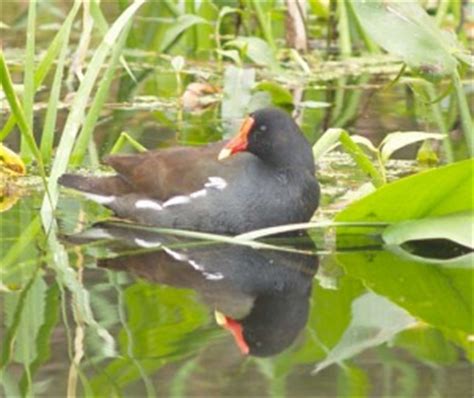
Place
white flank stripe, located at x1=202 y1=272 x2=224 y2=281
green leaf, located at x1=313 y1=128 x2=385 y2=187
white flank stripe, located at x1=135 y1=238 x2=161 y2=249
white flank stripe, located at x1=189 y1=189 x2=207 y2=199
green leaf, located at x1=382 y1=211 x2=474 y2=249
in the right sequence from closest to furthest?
white flank stripe, located at x1=202 y1=272 x2=224 y2=281 < green leaf, located at x1=382 y1=211 x2=474 y2=249 < white flank stripe, located at x1=135 y1=238 x2=161 y2=249 < green leaf, located at x1=313 y1=128 x2=385 y2=187 < white flank stripe, located at x1=189 y1=189 x2=207 y2=199

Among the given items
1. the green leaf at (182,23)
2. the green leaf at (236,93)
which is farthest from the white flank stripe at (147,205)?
the green leaf at (182,23)

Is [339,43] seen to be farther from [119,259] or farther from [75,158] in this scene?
[119,259]

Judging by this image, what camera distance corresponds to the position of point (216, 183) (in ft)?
18.9

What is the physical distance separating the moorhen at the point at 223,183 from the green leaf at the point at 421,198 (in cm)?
33

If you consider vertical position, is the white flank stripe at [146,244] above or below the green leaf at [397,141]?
below

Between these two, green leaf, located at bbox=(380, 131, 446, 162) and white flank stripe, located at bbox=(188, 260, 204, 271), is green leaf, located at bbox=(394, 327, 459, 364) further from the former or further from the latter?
green leaf, located at bbox=(380, 131, 446, 162)

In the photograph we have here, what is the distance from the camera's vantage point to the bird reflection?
4609 mm

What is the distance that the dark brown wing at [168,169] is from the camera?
5.85 m

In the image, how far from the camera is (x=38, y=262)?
5.26 metres

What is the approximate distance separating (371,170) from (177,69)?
7.87ft

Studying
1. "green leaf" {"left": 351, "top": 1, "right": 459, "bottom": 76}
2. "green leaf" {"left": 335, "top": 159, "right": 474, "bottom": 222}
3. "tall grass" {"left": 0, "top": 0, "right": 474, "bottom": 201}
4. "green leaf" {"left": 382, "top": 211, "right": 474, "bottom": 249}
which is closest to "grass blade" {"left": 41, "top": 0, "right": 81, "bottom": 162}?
"tall grass" {"left": 0, "top": 0, "right": 474, "bottom": 201}

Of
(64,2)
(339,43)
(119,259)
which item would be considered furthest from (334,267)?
(64,2)

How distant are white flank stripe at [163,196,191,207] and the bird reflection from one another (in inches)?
5.3

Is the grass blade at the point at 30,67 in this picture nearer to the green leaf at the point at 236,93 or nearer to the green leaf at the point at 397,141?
the green leaf at the point at 397,141
